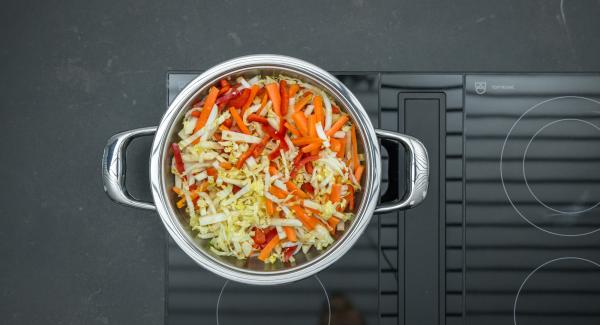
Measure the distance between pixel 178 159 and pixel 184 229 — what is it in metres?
0.15

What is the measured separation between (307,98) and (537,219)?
652mm

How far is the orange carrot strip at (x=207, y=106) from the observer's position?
938 millimetres

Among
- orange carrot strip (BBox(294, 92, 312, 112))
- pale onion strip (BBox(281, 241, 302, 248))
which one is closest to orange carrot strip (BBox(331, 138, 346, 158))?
orange carrot strip (BBox(294, 92, 312, 112))

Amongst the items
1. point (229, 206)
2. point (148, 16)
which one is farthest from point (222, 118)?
point (148, 16)

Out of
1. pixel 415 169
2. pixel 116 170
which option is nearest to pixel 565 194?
pixel 415 169

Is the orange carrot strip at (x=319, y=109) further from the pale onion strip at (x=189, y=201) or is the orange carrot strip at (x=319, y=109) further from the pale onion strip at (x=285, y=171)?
the pale onion strip at (x=189, y=201)

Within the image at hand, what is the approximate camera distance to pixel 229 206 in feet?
3.14

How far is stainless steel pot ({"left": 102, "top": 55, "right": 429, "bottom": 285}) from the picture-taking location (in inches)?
35.5

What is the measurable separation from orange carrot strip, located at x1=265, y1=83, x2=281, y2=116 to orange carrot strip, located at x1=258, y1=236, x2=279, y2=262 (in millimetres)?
265

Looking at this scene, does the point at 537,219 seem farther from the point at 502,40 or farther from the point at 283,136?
the point at 283,136

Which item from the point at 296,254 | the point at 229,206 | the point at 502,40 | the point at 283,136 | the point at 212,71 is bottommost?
the point at 296,254

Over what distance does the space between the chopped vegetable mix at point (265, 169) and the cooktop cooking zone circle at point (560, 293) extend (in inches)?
20.8

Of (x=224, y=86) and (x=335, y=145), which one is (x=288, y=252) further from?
(x=224, y=86)

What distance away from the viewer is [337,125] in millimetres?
956
